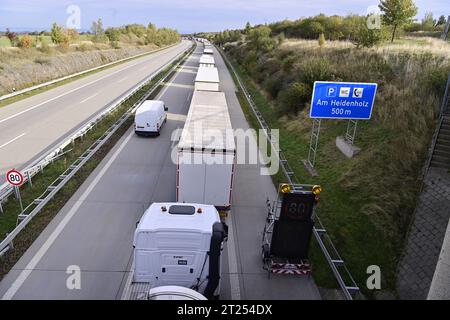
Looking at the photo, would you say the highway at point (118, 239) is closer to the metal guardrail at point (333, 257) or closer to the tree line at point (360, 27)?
the metal guardrail at point (333, 257)

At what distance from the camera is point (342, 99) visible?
49.2 feet

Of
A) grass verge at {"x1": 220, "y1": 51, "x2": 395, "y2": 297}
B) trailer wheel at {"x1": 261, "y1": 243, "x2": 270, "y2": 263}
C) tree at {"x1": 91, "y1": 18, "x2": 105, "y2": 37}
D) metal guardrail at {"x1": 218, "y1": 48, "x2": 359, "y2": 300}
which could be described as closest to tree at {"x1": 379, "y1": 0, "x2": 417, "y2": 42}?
grass verge at {"x1": 220, "y1": 51, "x2": 395, "y2": 297}

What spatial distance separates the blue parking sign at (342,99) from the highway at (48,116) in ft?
43.5

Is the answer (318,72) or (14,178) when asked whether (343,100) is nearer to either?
(318,72)

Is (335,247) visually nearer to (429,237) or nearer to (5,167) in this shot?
(429,237)

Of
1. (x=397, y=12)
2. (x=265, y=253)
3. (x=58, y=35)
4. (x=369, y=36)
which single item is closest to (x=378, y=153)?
(x=265, y=253)

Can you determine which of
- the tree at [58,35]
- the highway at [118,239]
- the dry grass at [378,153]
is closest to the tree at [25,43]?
the tree at [58,35]

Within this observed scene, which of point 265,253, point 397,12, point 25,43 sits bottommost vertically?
point 265,253

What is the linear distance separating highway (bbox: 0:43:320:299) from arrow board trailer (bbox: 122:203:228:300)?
1.25m

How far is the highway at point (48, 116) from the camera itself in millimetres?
17359

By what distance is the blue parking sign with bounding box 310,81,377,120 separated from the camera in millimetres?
14852

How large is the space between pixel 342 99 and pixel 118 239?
34.8 feet

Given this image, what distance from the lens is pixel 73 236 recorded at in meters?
10.7
